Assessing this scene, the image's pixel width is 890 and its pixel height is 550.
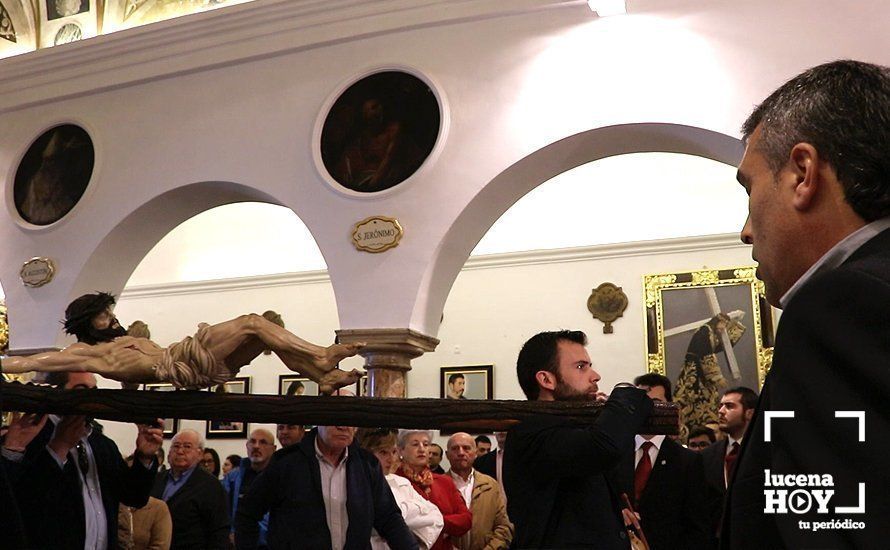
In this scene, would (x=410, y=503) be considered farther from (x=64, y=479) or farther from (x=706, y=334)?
(x=706, y=334)

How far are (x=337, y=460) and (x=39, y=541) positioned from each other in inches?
60.3

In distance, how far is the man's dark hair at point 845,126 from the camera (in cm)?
134

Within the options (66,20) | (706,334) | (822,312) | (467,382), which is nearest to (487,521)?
(822,312)

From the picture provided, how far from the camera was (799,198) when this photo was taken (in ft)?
4.60

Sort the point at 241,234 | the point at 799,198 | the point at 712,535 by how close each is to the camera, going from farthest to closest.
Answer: the point at 241,234 < the point at 712,535 < the point at 799,198

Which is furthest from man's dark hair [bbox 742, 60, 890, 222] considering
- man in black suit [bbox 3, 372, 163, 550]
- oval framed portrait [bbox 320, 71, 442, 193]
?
oval framed portrait [bbox 320, 71, 442, 193]

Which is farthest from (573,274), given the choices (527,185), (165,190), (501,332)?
(165,190)

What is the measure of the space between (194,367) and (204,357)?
0.21 ft

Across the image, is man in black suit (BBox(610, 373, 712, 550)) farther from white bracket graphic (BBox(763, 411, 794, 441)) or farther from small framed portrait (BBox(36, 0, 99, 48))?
small framed portrait (BBox(36, 0, 99, 48))

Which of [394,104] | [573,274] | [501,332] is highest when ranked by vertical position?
[394,104]

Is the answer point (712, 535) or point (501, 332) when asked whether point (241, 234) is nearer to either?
point (501, 332)

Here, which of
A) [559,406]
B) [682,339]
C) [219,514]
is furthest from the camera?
[682,339]

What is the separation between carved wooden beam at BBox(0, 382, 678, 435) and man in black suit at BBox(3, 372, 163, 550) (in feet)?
0.57

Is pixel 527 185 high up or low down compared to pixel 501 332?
up
